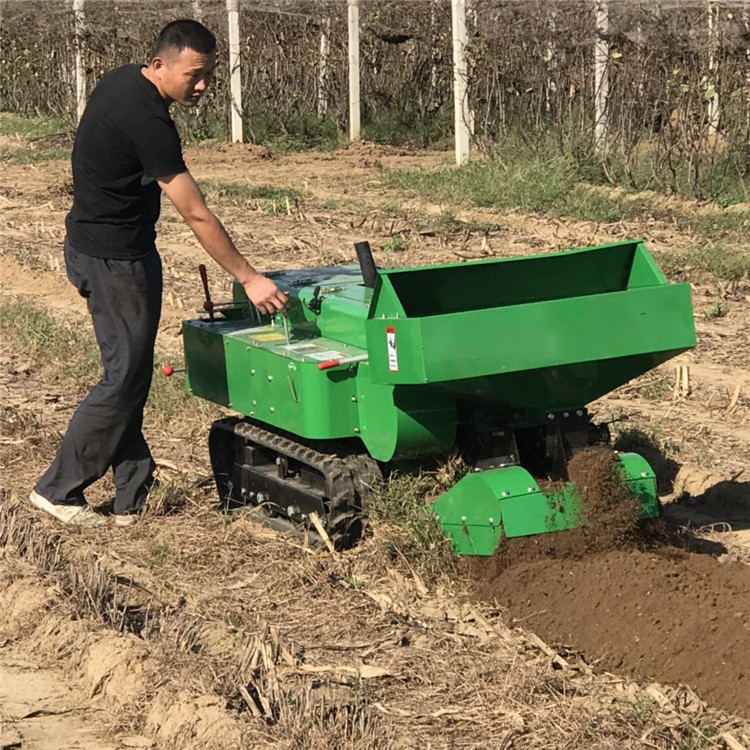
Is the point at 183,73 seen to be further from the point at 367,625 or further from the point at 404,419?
the point at 367,625

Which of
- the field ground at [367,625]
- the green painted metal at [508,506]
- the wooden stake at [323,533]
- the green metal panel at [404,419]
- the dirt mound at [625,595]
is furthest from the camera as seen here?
the wooden stake at [323,533]

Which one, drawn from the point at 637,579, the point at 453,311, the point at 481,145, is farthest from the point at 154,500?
the point at 481,145

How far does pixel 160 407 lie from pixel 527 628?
3385 millimetres

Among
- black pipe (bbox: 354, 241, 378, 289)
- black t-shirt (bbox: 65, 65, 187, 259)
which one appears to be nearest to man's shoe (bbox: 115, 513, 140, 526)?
black t-shirt (bbox: 65, 65, 187, 259)

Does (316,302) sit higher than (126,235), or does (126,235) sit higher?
(126,235)

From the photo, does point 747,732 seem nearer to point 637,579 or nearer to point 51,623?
point 637,579

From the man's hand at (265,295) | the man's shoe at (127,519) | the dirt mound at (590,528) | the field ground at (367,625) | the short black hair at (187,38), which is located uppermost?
the short black hair at (187,38)

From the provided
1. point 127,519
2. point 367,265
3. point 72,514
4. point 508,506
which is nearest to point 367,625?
point 508,506

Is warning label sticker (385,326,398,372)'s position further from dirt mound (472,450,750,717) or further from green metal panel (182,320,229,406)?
green metal panel (182,320,229,406)

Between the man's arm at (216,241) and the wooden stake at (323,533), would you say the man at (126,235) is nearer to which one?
the man's arm at (216,241)

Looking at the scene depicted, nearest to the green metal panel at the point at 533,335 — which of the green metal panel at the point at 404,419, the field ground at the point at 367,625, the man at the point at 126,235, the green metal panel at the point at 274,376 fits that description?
the green metal panel at the point at 404,419

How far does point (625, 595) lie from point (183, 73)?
2610mm

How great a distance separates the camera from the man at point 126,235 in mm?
5473

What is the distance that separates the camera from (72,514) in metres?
5.99
